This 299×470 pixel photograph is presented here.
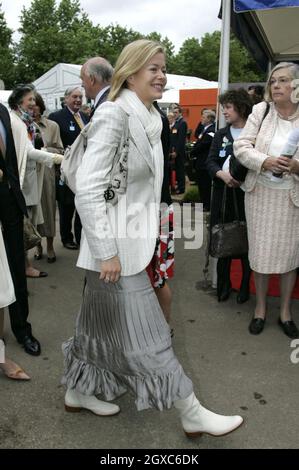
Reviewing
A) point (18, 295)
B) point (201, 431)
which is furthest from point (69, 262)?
point (201, 431)

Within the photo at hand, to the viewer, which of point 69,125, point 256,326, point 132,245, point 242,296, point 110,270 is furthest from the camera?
point 69,125

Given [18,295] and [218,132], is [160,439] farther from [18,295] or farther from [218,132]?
[218,132]

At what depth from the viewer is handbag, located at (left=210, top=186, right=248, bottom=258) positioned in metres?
3.74

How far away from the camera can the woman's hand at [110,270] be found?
1969 millimetres

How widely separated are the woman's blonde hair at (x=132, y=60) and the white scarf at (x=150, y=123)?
37 mm

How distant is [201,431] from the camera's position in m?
2.19

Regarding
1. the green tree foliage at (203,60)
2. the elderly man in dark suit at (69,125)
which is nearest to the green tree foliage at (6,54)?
the green tree foliage at (203,60)

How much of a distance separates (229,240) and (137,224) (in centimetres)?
180

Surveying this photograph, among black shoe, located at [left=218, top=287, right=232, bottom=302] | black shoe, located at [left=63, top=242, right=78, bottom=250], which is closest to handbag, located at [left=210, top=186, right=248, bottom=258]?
black shoe, located at [left=218, top=287, right=232, bottom=302]

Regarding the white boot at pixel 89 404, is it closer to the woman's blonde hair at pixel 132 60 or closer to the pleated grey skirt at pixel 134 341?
the pleated grey skirt at pixel 134 341

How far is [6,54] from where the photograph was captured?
37062 mm

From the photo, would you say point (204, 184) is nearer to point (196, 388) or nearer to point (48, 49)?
point (196, 388)

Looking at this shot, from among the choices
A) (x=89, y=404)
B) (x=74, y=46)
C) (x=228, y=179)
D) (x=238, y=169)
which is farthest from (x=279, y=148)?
(x=74, y=46)

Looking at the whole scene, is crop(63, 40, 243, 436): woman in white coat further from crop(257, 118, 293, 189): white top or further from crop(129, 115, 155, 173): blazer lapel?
crop(257, 118, 293, 189): white top
